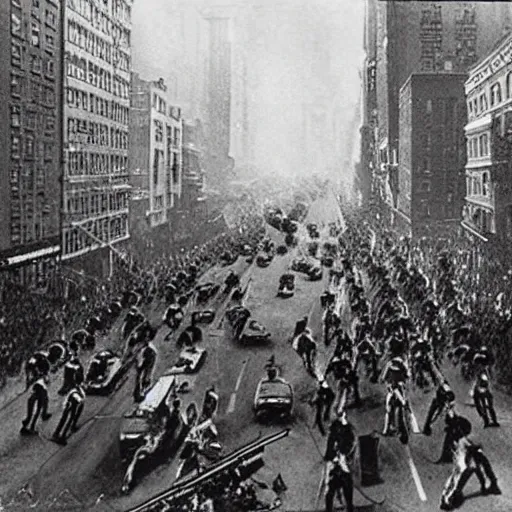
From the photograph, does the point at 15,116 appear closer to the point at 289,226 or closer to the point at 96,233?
the point at 96,233

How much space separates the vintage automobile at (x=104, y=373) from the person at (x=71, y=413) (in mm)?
69

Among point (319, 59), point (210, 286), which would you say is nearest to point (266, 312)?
point (210, 286)

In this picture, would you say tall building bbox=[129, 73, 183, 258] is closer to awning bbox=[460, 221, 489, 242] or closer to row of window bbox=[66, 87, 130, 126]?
row of window bbox=[66, 87, 130, 126]

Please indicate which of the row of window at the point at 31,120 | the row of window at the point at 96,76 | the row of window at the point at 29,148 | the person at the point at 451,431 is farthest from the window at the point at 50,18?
the person at the point at 451,431

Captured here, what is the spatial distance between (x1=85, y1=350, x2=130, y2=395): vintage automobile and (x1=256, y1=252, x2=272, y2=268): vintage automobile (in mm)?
1381

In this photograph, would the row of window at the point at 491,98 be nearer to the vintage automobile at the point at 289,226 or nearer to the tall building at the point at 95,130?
the vintage automobile at the point at 289,226

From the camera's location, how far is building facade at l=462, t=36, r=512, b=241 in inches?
220

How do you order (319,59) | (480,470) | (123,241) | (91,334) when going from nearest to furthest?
(480,470) → (91,334) → (123,241) → (319,59)

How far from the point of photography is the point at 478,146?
19.2 ft

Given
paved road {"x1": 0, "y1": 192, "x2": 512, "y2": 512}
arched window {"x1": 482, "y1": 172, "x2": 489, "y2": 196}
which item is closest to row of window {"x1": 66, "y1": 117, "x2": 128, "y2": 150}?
paved road {"x1": 0, "y1": 192, "x2": 512, "y2": 512}

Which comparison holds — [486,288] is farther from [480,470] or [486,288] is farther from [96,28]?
[96,28]

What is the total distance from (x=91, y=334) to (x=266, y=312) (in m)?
1.36

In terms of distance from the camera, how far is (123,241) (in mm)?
5914

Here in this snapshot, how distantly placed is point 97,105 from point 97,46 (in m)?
0.47
